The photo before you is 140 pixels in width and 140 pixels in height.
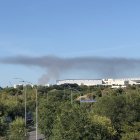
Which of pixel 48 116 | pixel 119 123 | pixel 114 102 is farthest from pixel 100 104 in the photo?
pixel 48 116

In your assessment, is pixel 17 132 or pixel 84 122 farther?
pixel 17 132

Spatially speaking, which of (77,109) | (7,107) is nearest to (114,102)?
(77,109)

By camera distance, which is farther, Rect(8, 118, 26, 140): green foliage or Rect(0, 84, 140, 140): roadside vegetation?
Rect(8, 118, 26, 140): green foliage

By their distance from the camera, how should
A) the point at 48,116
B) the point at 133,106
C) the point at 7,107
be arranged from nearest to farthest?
the point at 48,116, the point at 133,106, the point at 7,107

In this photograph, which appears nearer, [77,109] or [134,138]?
[77,109]

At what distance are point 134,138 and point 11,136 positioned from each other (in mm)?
11101

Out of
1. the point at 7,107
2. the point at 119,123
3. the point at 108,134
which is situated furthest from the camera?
the point at 7,107

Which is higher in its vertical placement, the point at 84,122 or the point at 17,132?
the point at 84,122

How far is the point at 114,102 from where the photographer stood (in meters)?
63.7

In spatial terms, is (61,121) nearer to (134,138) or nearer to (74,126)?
(74,126)

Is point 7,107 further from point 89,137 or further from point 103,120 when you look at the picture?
point 89,137

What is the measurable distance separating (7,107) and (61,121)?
177 feet

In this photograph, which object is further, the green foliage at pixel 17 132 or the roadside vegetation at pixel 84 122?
the green foliage at pixel 17 132

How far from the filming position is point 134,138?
44.0 metres
